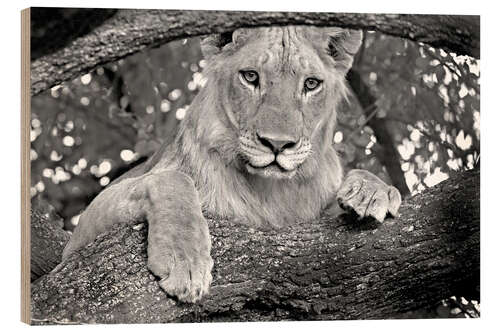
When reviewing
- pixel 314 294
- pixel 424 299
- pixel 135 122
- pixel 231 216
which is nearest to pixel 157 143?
pixel 135 122

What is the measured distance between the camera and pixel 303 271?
14.7 feet

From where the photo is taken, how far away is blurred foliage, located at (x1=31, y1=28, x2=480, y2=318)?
15.3 feet

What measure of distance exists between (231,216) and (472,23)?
1.70 m

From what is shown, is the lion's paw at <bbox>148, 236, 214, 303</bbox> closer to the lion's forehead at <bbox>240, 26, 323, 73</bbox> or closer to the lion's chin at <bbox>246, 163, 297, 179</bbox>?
the lion's chin at <bbox>246, 163, 297, 179</bbox>

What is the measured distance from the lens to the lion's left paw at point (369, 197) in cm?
450

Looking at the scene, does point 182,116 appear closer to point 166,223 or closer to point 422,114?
point 166,223

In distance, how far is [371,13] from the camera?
15.8 ft

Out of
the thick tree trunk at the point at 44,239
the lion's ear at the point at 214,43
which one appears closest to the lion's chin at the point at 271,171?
the lion's ear at the point at 214,43

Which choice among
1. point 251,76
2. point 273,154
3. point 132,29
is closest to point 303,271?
point 273,154

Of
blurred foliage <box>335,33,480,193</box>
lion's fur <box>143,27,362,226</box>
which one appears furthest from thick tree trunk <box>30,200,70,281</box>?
blurred foliage <box>335,33,480,193</box>

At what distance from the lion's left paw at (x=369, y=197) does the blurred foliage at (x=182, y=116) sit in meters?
0.35

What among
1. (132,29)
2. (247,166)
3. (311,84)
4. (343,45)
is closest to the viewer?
(132,29)

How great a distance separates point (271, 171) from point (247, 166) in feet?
0.41

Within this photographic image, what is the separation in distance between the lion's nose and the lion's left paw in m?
0.36
